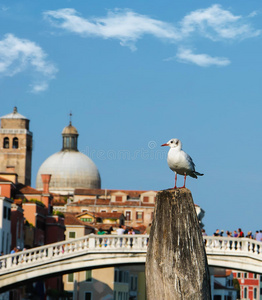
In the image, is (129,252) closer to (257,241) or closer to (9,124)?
(257,241)

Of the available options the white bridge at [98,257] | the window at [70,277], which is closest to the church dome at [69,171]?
the window at [70,277]

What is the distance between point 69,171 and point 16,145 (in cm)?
1064

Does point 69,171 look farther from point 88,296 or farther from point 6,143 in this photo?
point 88,296

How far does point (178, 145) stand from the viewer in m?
14.4

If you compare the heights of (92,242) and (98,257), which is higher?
(92,242)

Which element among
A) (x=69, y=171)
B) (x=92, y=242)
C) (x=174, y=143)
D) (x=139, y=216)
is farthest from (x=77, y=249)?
(x=69, y=171)

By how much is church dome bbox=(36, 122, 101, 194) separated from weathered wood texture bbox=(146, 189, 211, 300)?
11672 cm

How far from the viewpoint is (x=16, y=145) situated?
125 m

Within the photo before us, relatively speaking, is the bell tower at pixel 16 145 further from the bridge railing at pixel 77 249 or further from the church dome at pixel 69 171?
the bridge railing at pixel 77 249

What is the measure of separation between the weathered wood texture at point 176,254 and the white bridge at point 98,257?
25.3 metres

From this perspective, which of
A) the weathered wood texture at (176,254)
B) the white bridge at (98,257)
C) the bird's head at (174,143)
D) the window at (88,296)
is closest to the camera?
the weathered wood texture at (176,254)

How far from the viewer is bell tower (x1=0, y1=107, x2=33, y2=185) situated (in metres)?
121

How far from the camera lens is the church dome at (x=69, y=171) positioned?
132250 mm

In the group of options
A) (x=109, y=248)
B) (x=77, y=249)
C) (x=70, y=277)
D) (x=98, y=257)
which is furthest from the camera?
(x=70, y=277)
